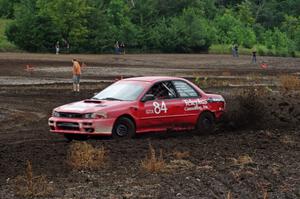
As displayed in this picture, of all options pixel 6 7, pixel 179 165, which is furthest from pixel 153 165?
pixel 6 7

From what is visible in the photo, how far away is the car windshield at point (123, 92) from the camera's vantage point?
Answer: 16172 millimetres

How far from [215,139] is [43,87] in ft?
64.4

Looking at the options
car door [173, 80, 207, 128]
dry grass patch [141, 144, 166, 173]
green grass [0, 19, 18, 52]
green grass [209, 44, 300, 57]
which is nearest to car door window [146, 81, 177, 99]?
car door [173, 80, 207, 128]

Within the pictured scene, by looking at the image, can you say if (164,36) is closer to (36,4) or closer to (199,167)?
(36,4)

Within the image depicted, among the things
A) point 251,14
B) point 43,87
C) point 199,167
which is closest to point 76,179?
point 199,167

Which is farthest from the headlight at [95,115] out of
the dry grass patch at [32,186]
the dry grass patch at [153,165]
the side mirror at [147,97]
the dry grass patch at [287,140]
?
the dry grass patch at [32,186]

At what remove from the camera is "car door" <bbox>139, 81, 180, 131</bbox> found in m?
16.1

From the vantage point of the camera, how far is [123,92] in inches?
646

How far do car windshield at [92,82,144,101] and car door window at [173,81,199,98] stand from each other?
1040 mm

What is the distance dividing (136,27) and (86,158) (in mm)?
91398

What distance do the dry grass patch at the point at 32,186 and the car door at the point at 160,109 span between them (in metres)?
5.36

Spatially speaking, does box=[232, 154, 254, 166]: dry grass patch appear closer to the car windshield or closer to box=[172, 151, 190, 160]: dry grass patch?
box=[172, 151, 190, 160]: dry grass patch

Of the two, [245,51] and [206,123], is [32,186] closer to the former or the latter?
[206,123]

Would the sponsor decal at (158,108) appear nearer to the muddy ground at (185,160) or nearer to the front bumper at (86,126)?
the muddy ground at (185,160)
